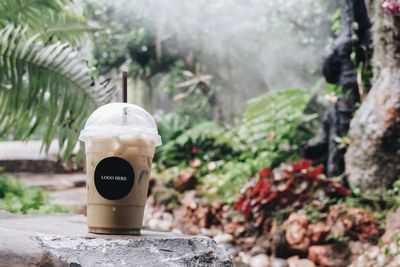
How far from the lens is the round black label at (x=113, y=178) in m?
1.65

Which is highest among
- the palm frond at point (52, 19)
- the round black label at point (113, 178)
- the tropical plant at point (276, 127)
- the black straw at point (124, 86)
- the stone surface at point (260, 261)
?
the palm frond at point (52, 19)

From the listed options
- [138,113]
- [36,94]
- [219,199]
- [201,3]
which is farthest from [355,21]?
[201,3]

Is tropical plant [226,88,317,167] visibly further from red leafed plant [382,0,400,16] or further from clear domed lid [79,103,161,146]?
clear domed lid [79,103,161,146]

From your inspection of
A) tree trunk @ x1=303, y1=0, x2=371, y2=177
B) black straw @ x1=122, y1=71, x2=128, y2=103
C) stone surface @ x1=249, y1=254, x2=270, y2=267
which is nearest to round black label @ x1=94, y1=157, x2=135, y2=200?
black straw @ x1=122, y1=71, x2=128, y2=103

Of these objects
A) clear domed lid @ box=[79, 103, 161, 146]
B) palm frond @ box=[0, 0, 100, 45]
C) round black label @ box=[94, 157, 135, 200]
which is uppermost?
palm frond @ box=[0, 0, 100, 45]

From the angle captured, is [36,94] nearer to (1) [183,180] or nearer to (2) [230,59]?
(1) [183,180]

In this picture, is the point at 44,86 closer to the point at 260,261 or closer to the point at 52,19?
the point at 52,19

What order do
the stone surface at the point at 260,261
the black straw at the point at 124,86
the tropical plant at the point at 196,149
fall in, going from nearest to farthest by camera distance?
the black straw at the point at 124,86 → the stone surface at the point at 260,261 → the tropical plant at the point at 196,149

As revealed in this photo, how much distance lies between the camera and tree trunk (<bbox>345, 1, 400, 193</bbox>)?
5.49m

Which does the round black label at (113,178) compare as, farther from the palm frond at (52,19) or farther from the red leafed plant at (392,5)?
the red leafed plant at (392,5)

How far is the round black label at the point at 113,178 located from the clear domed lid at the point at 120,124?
0.08 metres

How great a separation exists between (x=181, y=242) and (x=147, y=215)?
626cm

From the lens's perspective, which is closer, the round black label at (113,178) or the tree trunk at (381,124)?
the round black label at (113,178)

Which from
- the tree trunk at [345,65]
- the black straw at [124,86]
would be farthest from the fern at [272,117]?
the black straw at [124,86]
